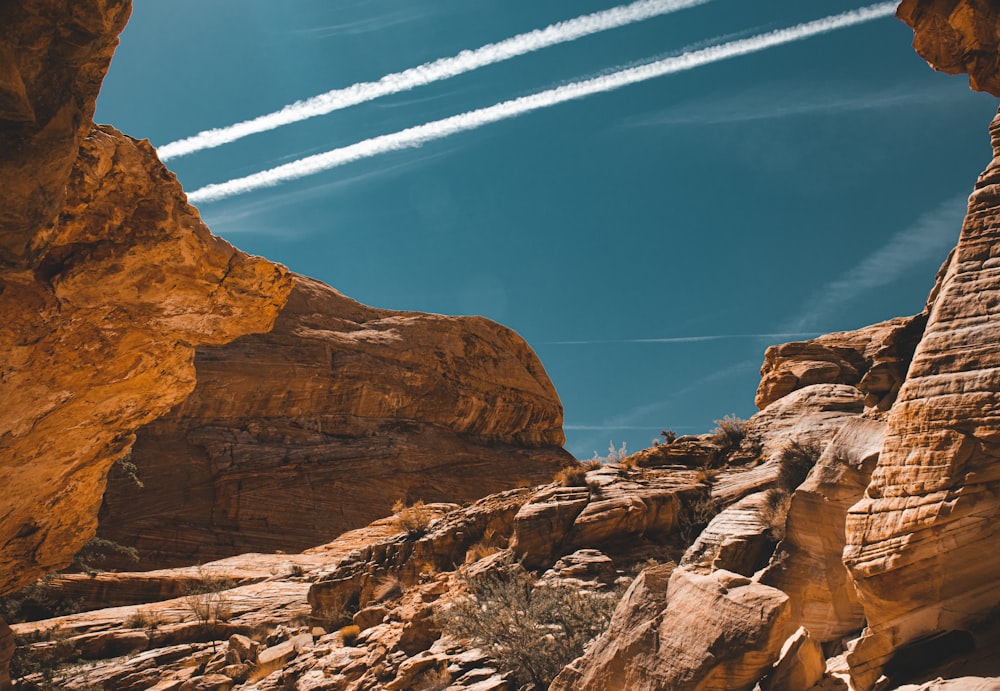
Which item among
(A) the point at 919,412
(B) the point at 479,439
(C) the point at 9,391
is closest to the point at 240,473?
(B) the point at 479,439

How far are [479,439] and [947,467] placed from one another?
40.0m

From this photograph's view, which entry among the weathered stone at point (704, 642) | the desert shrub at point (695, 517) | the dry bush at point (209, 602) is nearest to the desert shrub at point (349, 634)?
the dry bush at point (209, 602)

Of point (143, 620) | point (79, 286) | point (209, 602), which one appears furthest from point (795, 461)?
point (143, 620)

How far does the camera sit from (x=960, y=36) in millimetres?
7195

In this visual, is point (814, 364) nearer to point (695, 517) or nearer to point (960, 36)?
point (695, 517)

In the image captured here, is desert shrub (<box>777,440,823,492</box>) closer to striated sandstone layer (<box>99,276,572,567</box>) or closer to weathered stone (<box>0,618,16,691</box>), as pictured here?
weathered stone (<box>0,618,16,691</box>)

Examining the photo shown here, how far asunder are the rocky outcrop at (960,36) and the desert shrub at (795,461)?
313 inches

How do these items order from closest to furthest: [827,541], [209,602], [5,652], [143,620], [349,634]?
1. [827,541]
2. [5,652]
3. [349,634]
4. [143,620]
5. [209,602]

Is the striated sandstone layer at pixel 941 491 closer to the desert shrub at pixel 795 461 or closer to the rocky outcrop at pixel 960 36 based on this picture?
the rocky outcrop at pixel 960 36

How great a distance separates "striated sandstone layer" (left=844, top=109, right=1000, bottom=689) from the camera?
562 centimetres

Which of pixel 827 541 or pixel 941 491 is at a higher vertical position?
pixel 827 541

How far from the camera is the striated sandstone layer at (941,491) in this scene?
221 inches

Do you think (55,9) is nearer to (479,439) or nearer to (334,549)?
(334,549)

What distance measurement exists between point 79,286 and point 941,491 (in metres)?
8.04
